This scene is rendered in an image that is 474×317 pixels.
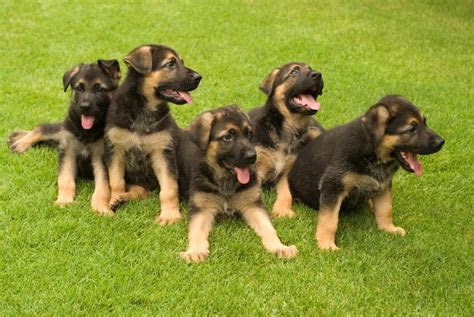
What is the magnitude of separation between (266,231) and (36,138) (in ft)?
11.5

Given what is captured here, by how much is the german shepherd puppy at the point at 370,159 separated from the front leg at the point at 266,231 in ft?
1.34

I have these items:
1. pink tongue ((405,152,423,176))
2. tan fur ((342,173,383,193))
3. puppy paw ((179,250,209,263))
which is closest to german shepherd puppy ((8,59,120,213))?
puppy paw ((179,250,209,263))

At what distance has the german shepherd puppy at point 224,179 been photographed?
5.82 meters

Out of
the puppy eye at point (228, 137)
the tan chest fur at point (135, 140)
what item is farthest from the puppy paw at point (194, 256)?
the tan chest fur at point (135, 140)

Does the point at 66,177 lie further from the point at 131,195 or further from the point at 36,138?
the point at 36,138

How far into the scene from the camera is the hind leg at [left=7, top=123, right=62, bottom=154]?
299 inches

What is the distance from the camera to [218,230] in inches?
240

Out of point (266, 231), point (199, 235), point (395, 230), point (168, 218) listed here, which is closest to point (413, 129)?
point (395, 230)

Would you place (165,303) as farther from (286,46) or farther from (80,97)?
(286,46)

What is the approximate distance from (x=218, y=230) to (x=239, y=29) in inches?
357

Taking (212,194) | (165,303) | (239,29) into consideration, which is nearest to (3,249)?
(165,303)

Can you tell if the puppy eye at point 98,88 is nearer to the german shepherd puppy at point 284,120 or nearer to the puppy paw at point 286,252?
the german shepherd puppy at point 284,120

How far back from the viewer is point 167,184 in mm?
6496

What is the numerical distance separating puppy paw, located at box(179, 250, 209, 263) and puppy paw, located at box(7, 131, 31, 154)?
10.4 feet
